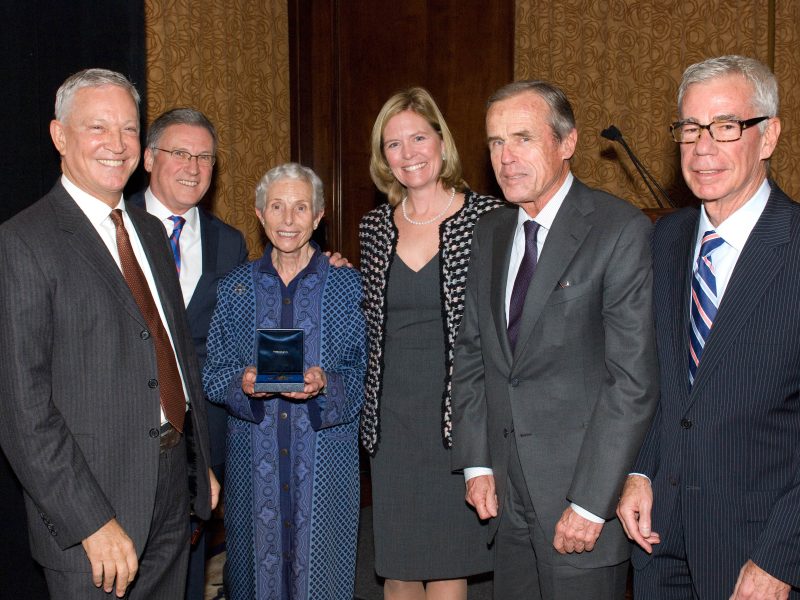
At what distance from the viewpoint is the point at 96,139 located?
7.13 feet

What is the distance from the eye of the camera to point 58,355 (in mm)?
2021

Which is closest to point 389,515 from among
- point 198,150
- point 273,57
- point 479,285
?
point 479,285

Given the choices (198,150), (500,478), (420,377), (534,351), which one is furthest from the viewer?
(198,150)

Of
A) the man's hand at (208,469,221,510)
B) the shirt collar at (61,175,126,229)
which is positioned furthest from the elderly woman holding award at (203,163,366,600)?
the shirt collar at (61,175,126,229)

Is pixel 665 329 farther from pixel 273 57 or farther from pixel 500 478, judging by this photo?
pixel 273 57

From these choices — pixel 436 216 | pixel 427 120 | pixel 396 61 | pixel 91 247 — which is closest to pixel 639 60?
pixel 396 61

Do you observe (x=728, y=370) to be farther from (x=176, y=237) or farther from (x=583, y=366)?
(x=176, y=237)

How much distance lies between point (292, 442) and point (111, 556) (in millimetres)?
925

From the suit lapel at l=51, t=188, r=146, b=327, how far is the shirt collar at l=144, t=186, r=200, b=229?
0.96 m

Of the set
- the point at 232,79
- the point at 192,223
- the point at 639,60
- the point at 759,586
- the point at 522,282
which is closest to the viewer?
the point at 759,586

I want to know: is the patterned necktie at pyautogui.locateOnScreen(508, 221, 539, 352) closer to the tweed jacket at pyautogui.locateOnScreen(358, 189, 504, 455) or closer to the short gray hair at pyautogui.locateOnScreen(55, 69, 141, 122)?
the tweed jacket at pyautogui.locateOnScreen(358, 189, 504, 455)

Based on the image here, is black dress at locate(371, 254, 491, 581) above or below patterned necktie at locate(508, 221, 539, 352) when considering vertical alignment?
below

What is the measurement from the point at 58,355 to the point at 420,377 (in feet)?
4.28

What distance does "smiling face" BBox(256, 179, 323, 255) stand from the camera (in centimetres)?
288
